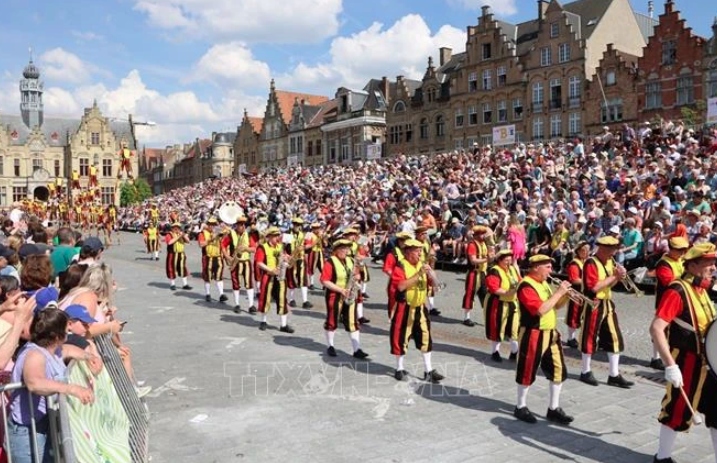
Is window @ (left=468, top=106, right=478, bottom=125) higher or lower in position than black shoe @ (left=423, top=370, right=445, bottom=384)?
higher

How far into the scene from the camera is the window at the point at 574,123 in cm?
3800

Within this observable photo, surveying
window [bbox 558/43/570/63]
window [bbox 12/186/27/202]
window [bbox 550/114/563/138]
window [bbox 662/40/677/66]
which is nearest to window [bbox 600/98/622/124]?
window [bbox 550/114/563/138]

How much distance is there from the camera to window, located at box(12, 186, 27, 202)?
3127 inches

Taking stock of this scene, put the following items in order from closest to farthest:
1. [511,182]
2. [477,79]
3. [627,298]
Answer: [627,298]
[511,182]
[477,79]

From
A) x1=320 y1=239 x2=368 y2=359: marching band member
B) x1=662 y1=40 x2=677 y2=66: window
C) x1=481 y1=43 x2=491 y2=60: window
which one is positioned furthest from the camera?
x1=481 y1=43 x2=491 y2=60: window

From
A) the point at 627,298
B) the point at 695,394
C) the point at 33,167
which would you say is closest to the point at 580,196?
the point at 627,298

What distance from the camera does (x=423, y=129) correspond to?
4897cm

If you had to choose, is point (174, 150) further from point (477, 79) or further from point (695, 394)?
point (695, 394)

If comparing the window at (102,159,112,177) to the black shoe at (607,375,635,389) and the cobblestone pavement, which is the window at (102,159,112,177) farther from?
the black shoe at (607,375,635,389)

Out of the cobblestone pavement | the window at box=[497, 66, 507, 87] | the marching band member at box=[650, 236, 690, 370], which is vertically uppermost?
the window at box=[497, 66, 507, 87]

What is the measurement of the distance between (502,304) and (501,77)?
121 feet

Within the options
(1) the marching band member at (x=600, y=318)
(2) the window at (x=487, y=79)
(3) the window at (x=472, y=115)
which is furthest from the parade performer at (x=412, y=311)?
(3) the window at (x=472, y=115)

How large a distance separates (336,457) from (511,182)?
15968mm

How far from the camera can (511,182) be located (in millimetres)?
19969
